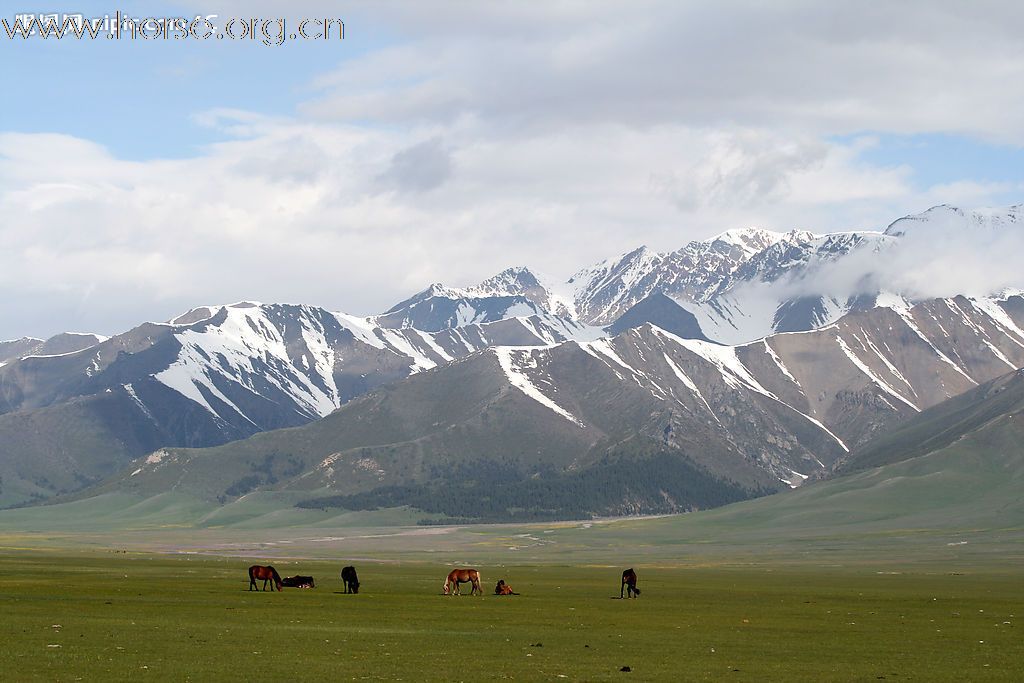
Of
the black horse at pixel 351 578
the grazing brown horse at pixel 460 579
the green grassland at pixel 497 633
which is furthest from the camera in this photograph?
the grazing brown horse at pixel 460 579

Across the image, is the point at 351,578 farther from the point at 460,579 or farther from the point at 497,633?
the point at 497,633

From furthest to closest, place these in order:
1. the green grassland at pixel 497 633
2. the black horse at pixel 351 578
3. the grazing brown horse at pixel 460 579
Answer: the grazing brown horse at pixel 460 579
the black horse at pixel 351 578
the green grassland at pixel 497 633

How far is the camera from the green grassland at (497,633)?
4766cm

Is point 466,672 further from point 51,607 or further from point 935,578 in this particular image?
point 935,578

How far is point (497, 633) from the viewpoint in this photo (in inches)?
2457

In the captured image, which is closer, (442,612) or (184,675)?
(184,675)

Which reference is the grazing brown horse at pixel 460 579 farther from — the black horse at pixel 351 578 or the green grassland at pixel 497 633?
the black horse at pixel 351 578

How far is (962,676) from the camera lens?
48469mm

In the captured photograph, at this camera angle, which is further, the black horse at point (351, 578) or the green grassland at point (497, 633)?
the black horse at point (351, 578)

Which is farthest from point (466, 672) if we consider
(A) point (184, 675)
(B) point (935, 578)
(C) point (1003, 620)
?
(B) point (935, 578)

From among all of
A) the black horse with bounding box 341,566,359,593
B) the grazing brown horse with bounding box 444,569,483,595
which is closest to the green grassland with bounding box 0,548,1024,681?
the black horse with bounding box 341,566,359,593

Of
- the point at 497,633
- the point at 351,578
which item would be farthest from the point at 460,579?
the point at 497,633

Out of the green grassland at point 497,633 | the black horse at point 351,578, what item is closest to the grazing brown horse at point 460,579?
the green grassland at point 497,633

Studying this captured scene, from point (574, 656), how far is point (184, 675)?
15.2 m
